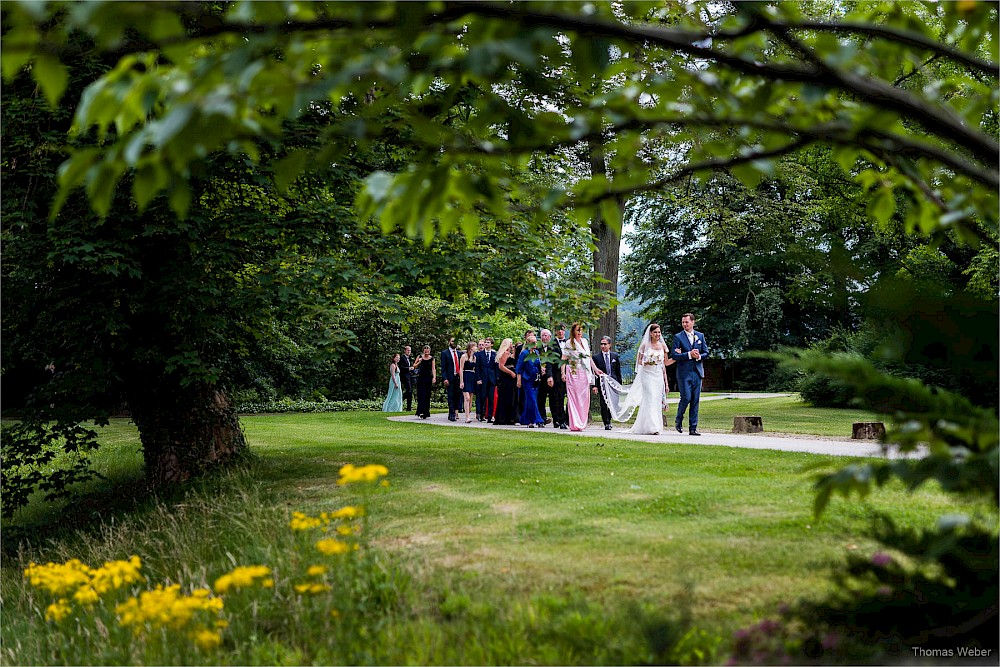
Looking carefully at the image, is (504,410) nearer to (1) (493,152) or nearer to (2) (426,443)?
(2) (426,443)

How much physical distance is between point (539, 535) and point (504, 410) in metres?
14.6

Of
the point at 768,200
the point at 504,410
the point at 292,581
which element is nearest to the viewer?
the point at 292,581

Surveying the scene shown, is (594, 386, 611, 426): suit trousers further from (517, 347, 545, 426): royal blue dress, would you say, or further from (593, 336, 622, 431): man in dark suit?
(517, 347, 545, 426): royal blue dress

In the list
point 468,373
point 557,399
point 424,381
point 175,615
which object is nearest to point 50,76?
point 175,615

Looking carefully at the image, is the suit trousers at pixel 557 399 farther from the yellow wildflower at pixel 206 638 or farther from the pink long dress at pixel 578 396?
the yellow wildflower at pixel 206 638

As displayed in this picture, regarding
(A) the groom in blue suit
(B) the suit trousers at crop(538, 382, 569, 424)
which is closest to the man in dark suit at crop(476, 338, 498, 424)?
(B) the suit trousers at crop(538, 382, 569, 424)

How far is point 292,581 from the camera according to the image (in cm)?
557

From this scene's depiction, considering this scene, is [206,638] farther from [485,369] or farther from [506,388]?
[485,369]

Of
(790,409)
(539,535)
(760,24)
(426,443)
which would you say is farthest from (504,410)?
(760,24)

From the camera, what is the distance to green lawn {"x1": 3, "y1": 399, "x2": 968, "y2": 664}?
4.65 metres

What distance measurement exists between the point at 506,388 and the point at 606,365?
3015mm

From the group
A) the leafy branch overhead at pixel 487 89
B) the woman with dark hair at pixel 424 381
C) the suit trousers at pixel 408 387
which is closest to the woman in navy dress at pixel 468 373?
the woman with dark hair at pixel 424 381

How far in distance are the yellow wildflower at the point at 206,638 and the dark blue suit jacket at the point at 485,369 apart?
16988mm

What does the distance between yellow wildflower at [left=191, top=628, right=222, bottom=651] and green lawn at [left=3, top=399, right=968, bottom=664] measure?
90 cm
